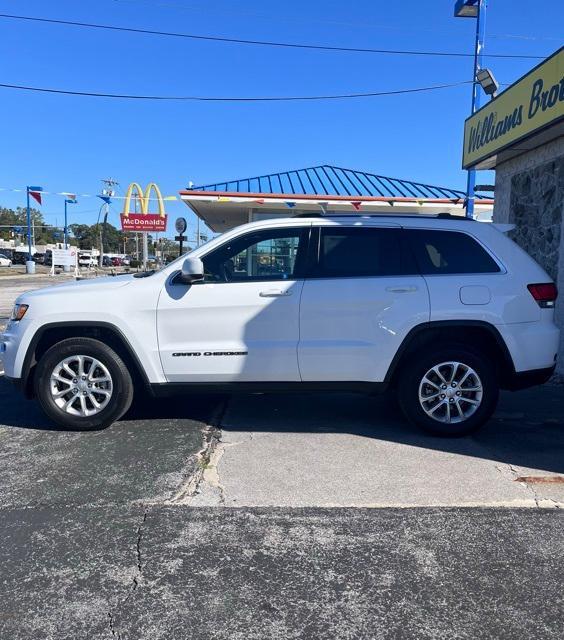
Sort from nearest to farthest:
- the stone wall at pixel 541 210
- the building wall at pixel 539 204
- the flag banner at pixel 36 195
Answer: the building wall at pixel 539 204, the stone wall at pixel 541 210, the flag banner at pixel 36 195

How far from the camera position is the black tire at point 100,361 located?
5.01 meters

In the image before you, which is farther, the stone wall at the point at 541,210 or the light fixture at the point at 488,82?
the light fixture at the point at 488,82

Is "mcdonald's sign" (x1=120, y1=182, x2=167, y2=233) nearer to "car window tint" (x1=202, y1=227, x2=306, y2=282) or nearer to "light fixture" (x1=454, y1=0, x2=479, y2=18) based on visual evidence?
"light fixture" (x1=454, y1=0, x2=479, y2=18)

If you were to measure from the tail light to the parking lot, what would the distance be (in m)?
1.23

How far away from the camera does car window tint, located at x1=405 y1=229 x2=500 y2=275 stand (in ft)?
16.6

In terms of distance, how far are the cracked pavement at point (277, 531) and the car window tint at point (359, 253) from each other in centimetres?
149

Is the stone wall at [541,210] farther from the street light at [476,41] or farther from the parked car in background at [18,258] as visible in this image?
the parked car in background at [18,258]

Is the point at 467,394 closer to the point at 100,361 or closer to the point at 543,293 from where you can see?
the point at 543,293

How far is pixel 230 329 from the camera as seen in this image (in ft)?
16.3

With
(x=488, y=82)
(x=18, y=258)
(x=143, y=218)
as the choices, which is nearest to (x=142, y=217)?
(x=143, y=218)

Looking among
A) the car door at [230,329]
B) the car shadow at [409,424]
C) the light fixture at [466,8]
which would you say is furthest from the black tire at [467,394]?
the light fixture at [466,8]

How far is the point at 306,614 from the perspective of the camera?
2.65 meters

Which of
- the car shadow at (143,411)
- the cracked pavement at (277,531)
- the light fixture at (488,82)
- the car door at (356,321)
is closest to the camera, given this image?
the cracked pavement at (277,531)

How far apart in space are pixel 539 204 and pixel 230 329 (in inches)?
228
